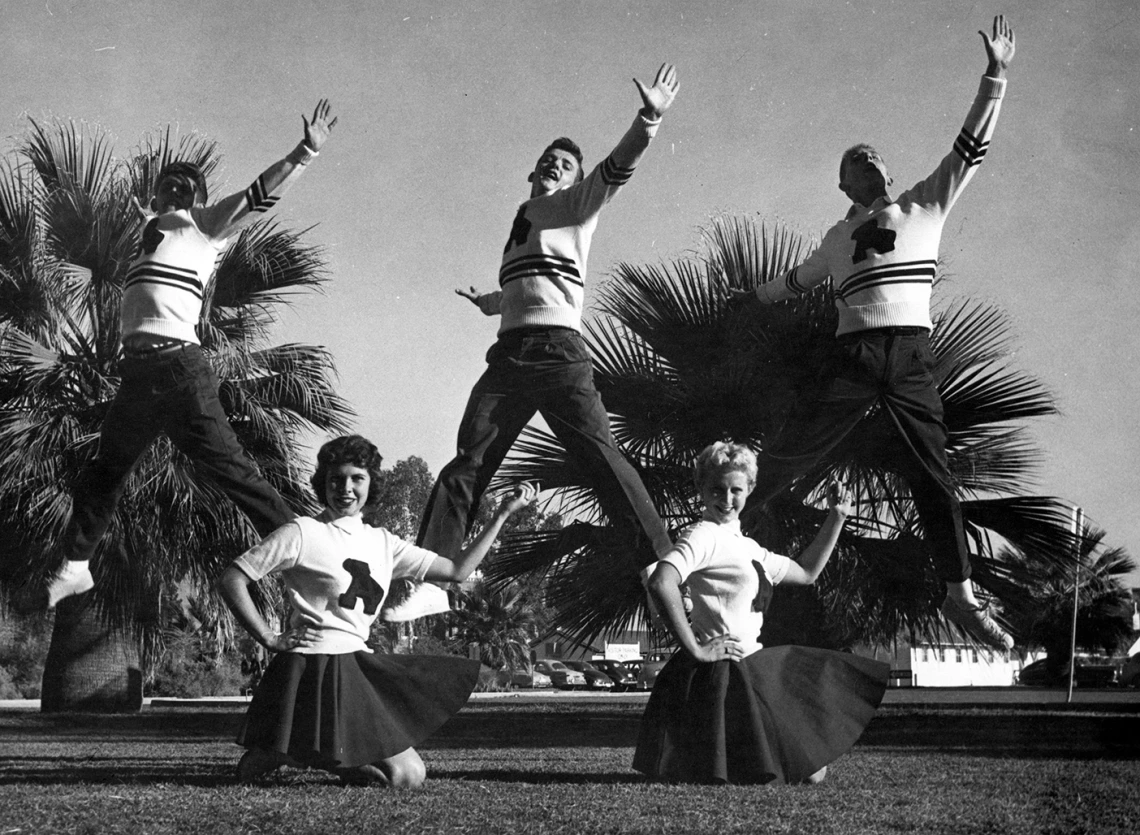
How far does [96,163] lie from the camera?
8.95 m

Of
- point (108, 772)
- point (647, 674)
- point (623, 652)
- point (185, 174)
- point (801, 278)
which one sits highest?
point (185, 174)

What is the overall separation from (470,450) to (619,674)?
94.9 feet

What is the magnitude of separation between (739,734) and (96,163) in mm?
6794

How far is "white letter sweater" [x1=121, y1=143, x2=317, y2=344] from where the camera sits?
4922 millimetres

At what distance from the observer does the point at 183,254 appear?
5008mm

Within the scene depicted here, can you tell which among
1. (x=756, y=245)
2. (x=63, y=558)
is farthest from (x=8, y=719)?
(x=756, y=245)

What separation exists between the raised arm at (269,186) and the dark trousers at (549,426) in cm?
107

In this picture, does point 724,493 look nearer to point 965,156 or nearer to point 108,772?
point 965,156

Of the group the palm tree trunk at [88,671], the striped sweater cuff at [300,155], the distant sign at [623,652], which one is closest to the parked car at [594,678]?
the distant sign at [623,652]

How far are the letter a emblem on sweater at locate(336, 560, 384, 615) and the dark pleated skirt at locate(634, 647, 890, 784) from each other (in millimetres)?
1032

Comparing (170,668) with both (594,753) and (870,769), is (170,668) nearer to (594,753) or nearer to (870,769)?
(594,753)

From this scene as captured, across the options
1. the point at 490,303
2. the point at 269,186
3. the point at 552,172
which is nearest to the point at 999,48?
the point at 552,172

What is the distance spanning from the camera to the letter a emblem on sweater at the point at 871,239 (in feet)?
16.4

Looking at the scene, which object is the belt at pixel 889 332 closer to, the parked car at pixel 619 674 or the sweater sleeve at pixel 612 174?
the sweater sleeve at pixel 612 174
